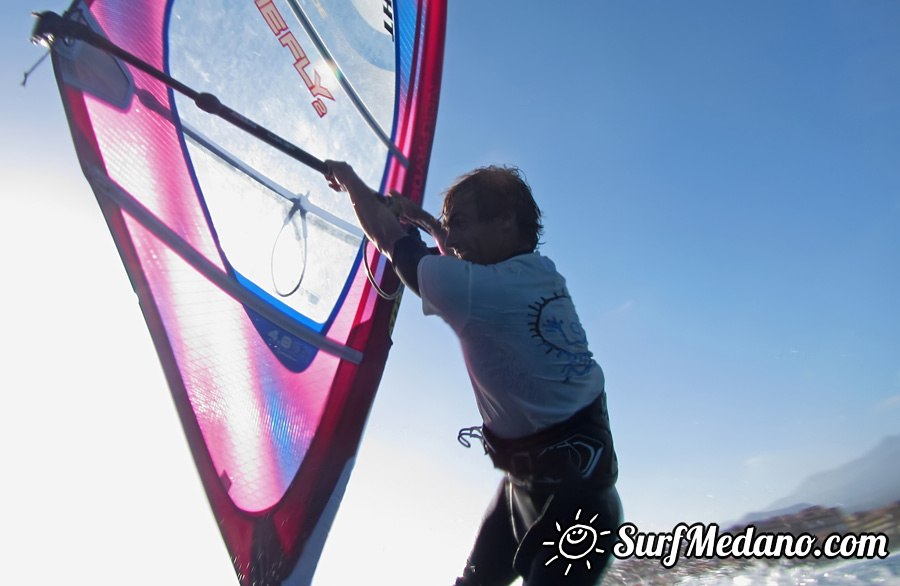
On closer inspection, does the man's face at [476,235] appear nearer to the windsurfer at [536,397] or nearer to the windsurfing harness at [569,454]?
the windsurfer at [536,397]

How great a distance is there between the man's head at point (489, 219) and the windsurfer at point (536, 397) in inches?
4.0

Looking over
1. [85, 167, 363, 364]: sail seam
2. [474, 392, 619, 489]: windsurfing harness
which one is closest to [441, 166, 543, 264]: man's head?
[474, 392, 619, 489]: windsurfing harness

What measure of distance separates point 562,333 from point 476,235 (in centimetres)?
43

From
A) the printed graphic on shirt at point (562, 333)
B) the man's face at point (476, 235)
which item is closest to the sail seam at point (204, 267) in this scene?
the man's face at point (476, 235)

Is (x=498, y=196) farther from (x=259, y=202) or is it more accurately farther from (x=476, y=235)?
(x=259, y=202)

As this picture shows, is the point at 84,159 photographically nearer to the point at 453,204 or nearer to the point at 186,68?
the point at 186,68

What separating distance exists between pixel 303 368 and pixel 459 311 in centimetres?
208

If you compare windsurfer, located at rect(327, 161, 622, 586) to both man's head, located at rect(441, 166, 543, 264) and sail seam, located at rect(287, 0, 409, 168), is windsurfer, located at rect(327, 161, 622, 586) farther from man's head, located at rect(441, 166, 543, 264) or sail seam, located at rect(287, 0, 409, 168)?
sail seam, located at rect(287, 0, 409, 168)

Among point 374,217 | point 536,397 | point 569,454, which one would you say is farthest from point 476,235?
point 569,454

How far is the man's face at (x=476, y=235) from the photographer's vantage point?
1674mm

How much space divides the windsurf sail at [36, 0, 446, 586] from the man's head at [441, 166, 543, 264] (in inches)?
31.4

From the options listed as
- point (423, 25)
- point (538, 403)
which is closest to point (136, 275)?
point (538, 403)

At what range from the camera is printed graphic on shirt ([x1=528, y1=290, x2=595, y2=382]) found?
1452 mm

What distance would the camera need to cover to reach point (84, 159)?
7.07 feet
